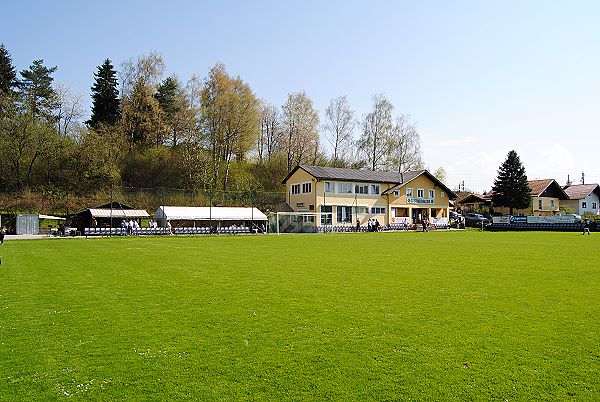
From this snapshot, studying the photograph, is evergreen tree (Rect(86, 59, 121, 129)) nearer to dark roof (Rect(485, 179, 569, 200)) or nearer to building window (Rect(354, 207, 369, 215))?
A: building window (Rect(354, 207, 369, 215))

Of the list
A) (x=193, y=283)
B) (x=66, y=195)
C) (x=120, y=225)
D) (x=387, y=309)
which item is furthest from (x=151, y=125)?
(x=387, y=309)

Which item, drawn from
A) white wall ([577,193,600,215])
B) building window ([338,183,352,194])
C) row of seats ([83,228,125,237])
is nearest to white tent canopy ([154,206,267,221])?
row of seats ([83,228,125,237])

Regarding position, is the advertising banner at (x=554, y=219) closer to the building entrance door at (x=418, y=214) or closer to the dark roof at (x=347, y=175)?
the building entrance door at (x=418, y=214)

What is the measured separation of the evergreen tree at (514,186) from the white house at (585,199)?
14.1 meters

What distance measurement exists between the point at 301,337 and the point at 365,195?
53148 millimetres

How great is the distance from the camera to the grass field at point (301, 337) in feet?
17.4

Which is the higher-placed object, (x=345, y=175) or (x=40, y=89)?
(x=40, y=89)

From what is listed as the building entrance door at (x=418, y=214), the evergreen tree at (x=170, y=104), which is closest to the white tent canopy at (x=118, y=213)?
the evergreen tree at (x=170, y=104)

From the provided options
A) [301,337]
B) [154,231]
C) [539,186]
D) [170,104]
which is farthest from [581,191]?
[301,337]

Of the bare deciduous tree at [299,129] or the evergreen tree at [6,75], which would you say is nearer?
the evergreen tree at [6,75]

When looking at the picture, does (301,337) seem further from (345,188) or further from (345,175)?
(345,175)

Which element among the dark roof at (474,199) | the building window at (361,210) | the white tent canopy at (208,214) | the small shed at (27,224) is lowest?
the small shed at (27,224)

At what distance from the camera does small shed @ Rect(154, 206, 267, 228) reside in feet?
149

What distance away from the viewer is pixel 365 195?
196 ft
